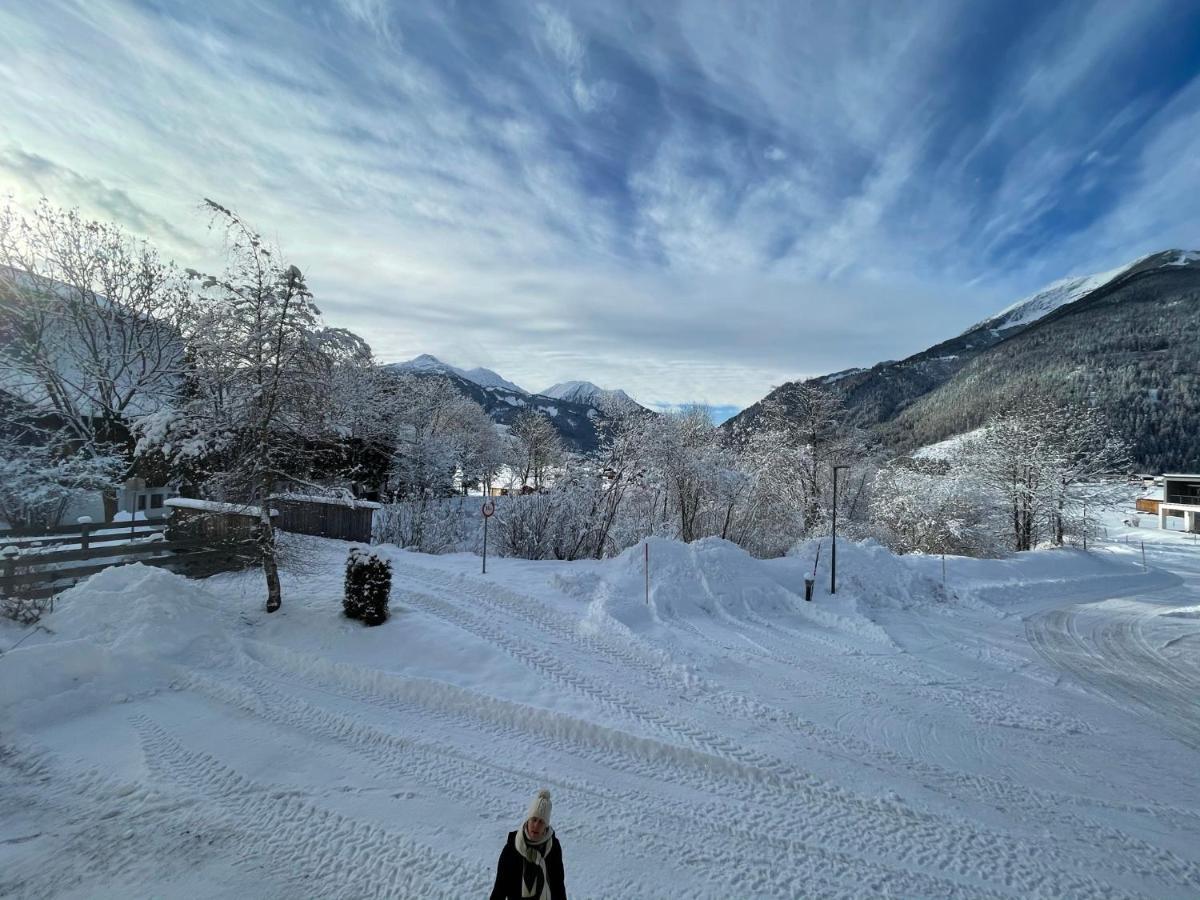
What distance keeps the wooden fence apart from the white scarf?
8.98 metres

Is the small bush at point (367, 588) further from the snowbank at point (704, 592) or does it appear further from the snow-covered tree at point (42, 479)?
the snow-covered tree at point (42, 479)

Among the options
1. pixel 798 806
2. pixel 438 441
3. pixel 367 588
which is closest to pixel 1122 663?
pixel 798 806

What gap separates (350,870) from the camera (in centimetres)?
368

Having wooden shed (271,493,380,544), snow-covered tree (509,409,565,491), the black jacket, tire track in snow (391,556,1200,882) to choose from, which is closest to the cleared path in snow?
tire track in snow (391,556,1200,882)

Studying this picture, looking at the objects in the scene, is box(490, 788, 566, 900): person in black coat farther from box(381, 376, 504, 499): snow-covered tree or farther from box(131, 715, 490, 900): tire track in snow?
box(381, 376, 504, 499): snow-covered tree

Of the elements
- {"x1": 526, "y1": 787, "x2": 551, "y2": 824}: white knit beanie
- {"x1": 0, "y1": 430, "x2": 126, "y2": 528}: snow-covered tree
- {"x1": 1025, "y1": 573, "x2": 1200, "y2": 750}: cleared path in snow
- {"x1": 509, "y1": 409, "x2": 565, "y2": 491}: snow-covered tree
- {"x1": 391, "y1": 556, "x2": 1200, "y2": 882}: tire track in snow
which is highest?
{"x1": 509, "y1": 409, "x2": 565, "y2": 491}: snow-covered tree

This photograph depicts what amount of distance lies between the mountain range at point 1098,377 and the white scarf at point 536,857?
52669 mm

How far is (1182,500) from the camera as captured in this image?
50.2 metres

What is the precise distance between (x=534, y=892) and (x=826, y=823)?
3.14 meters

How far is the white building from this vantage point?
47094 mm

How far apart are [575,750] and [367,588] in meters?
4.61

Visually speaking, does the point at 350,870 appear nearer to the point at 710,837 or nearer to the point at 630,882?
the point at 630,882

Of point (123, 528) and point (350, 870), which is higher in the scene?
point (123, 528)

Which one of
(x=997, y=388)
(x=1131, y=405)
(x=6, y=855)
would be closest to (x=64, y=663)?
(x=6, y=855)
